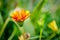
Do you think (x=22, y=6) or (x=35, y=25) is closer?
(x=35, y=25)

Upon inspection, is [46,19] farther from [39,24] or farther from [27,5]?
[27,5]

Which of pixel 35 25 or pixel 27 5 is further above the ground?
pixel 27 5

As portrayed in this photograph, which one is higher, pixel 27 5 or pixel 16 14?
pixel 27 5

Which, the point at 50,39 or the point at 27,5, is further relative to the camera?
the point at 27,5

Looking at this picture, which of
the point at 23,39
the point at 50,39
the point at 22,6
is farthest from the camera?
the point at 22,6

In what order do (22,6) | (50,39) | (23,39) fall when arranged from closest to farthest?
(23,39)
(50,39)
(22,6)

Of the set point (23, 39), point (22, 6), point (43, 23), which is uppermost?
point (22, 6)

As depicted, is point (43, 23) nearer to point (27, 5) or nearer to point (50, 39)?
point (50, 39)

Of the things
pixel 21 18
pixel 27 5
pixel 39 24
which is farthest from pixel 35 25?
pixel 27 5

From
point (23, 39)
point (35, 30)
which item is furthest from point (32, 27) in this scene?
point (23, 39)
